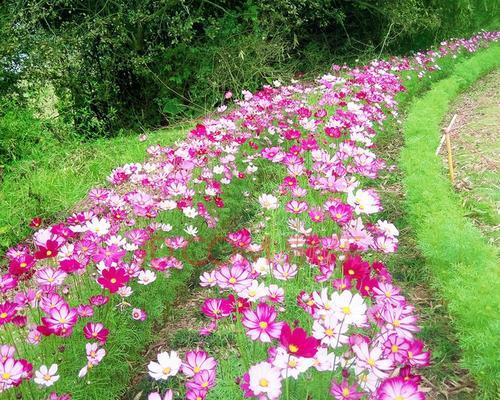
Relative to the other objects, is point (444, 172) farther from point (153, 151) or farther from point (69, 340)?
point (69, 340)

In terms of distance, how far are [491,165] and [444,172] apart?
0.68m

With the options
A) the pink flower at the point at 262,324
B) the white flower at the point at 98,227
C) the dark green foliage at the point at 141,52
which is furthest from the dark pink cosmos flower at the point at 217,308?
the dark green foliage at the point at 141,52

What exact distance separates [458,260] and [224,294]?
1524mm

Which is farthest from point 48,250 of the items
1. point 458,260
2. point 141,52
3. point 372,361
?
point 141,52

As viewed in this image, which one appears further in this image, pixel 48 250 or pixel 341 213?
pixel 341 213

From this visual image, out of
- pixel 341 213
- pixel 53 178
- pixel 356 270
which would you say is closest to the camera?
pixel 356 270

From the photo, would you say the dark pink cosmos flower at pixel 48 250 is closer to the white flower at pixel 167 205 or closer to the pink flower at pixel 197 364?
the pink flower at pixel 197 364

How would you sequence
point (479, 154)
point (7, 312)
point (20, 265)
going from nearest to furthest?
1. point (7, 312)
2. point (20, 265)
3. point (479, 154)

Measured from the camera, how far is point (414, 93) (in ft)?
30.6

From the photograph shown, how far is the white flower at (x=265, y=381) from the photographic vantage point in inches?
56.6

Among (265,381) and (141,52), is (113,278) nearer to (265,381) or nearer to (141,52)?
(265,381)

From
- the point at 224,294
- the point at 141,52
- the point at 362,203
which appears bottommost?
the point at 141,52

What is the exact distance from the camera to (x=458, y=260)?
10.8ft

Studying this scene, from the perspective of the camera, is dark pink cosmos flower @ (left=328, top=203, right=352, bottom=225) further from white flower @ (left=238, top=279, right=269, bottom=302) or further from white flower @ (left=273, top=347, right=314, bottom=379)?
white flower @ (left=273, top=347, right=314, bottom=379)
